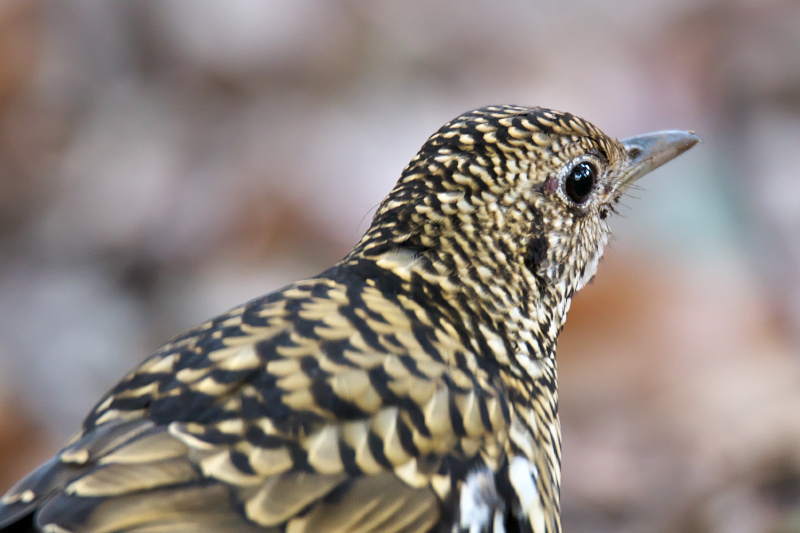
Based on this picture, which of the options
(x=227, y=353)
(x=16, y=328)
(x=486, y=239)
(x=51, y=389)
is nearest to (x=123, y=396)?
(x=227, y=353)

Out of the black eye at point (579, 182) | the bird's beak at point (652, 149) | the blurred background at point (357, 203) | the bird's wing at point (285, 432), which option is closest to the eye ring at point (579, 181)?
the black eye at point (579, 182)

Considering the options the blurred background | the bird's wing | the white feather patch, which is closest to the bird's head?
the bird's wing

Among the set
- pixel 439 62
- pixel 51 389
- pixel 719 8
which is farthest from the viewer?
pixel 719 8

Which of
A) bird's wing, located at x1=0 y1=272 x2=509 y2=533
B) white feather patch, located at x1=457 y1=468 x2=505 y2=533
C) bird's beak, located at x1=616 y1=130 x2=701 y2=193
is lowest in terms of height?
white feather patch, located at x1=457 y1=468 x2=505 y2=533

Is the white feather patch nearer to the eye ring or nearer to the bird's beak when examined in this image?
the eye ring

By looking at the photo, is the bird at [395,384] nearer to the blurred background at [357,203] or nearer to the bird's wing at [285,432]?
the bird's wing at [285,432]

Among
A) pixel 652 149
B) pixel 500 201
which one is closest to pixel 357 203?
pixel 652 149

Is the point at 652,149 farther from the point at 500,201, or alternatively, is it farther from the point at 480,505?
the point at 480,505

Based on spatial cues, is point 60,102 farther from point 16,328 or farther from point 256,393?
point 256,393

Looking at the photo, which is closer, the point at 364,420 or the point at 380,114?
the point at 364,420
